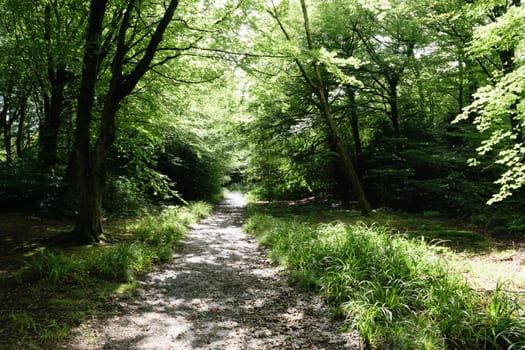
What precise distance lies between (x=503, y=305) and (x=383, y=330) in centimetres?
131

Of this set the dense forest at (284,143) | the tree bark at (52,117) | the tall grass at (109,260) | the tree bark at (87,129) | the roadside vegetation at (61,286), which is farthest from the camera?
the tree bark at (52,117)

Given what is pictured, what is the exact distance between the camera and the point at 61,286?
476cm

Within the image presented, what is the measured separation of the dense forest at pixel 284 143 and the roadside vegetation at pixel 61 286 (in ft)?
0.11

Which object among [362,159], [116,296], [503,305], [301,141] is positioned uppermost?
[301,141]

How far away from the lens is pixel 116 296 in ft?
15.8

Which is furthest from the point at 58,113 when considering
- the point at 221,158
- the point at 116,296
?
the point at 221,158

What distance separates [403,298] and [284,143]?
40.1ft

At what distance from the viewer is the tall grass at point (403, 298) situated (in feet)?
10.3

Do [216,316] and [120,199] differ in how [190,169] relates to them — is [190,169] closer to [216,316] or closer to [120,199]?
[120,199]

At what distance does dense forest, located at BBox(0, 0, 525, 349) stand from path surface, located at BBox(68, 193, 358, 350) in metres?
0.34

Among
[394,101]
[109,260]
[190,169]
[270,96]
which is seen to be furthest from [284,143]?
[109,260]

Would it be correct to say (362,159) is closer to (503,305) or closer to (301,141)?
(301,141)

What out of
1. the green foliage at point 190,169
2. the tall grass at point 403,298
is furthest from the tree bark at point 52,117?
the tall grass at point 403,298

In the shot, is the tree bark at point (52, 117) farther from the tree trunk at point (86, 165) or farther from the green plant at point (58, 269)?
the green plant at point (58, 269)
